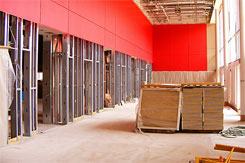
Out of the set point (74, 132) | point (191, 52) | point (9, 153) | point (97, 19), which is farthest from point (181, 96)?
point (191, 52)

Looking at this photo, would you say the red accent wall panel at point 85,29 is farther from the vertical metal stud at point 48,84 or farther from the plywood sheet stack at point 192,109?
the plywood sheet stack at point 192,109

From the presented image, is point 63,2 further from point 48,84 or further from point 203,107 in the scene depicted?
point 203,107

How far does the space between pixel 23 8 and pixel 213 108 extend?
6.13m

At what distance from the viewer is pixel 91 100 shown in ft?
38.8

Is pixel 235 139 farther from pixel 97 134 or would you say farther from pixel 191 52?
pixel 191 52

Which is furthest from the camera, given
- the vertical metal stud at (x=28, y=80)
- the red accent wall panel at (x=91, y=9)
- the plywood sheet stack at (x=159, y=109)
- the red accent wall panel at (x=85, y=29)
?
the red accent wall panel at (x=91, y=9)

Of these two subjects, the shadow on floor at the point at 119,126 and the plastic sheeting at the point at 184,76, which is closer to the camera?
the shadow on floor at the point at 119,126

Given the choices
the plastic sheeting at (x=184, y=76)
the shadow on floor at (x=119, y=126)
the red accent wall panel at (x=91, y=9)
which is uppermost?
the red accent wall panel at (x=91, y=9)

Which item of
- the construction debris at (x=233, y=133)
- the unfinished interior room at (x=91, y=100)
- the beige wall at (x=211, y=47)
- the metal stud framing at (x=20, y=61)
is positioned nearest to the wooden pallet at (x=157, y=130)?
the unfinished interior room at (x=91, y=100)

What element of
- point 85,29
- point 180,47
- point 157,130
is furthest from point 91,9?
point 180,47

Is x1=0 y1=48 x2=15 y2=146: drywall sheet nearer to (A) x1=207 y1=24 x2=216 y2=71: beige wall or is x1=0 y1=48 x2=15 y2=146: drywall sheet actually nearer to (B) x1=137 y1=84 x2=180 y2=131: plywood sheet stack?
(B) x1=137 y1=84 x2=180 y2=131: plywood sheet stack

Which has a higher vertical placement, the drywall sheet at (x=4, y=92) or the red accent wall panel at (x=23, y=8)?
Answer: the red accent wall panel at (x=23, y=8)

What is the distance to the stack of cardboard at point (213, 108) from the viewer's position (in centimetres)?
795

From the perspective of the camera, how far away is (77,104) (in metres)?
10.4
